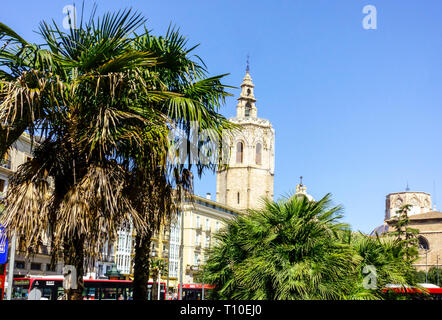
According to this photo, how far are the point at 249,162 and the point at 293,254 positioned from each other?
11844cm

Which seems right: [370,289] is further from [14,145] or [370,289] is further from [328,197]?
[14,145]

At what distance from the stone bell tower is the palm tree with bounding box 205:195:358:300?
378 feet

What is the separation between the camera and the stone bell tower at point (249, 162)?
131 m

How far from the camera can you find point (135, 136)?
8094mm

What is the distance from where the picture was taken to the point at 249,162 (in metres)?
132

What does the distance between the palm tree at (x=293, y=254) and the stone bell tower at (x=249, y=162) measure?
115118mm

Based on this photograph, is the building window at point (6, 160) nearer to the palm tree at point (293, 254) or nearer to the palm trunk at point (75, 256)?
the palm trunk at point (75, 256)

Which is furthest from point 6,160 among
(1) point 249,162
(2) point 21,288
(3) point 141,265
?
(1) point 249,162

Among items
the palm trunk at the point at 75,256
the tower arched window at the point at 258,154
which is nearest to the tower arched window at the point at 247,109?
the tower arched window at the point at 258,154

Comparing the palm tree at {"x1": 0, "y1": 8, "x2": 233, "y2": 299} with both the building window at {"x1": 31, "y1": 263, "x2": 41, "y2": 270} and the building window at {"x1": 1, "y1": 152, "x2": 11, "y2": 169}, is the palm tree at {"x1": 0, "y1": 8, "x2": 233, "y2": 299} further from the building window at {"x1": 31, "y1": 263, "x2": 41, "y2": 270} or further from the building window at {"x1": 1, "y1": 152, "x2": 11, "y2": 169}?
the building window at {"x1": 31, "y1": 263, "x2": 41, "y2": 270}

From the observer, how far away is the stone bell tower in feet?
431

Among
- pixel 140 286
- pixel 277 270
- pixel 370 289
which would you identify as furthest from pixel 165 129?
pixel 370 289

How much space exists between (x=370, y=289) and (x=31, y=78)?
10.5m

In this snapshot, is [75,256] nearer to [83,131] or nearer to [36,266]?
[83,131]
